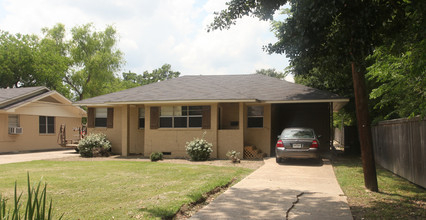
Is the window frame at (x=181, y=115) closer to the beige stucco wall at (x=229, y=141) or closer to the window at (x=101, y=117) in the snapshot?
the beige stucco wall at (x=229, y=141)

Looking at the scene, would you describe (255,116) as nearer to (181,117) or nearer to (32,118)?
(181,117)

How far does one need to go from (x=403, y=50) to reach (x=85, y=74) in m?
40.4

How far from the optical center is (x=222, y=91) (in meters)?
17.4

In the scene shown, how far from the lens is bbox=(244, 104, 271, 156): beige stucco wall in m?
17.1

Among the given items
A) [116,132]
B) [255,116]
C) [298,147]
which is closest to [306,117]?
[255,116]

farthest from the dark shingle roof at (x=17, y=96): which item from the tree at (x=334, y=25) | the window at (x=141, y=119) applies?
the tree at (x=334, y=25)

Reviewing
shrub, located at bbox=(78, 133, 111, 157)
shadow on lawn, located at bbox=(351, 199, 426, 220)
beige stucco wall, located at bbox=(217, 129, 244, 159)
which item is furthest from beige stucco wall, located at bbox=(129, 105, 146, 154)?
shadow on lawn, located at bbox=(351, 199, 426, 220)

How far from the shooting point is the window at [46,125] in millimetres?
24734

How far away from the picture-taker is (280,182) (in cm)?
945

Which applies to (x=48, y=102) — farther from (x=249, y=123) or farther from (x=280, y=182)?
(x=280, y=182)

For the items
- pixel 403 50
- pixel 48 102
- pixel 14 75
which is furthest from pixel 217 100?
pixel 14 75

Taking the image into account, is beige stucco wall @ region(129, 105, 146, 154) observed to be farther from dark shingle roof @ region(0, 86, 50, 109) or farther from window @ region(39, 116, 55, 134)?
window @ region(39, 116, 55, 134)

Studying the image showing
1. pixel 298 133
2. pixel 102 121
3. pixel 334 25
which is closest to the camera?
pixel 334 25

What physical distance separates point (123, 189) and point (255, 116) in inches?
416
